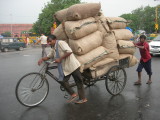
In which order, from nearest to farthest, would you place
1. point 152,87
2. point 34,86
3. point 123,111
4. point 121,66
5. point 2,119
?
point 2,119, point 123,111, point 34,86, point 121,66, point 152,87

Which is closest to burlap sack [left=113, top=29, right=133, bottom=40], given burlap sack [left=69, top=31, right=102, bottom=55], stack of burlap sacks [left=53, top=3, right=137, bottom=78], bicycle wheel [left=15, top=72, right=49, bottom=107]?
stack of burlap sacks [left=53, top=3, right=137, bottom=78]

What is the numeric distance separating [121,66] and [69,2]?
1689 inches

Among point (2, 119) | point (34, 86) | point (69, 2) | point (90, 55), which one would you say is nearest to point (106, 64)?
point (90, 55)

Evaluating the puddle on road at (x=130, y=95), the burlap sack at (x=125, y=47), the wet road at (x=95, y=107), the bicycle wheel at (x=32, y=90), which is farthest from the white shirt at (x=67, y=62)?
the puddle on road at (x=130, y=95)

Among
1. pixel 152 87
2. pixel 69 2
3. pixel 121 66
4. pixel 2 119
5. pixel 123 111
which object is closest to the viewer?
pixel 2 119

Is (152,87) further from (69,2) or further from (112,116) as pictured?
(69,2)

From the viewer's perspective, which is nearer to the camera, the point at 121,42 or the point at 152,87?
the point at 121,42

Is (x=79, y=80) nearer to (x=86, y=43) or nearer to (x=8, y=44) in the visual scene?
(x=86, y=43)

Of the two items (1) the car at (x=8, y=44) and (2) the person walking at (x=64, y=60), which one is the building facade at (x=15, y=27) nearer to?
(1) the car at (x=8, y=44)

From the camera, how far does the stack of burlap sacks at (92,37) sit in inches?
161

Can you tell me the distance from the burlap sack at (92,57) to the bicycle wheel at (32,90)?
0.87m

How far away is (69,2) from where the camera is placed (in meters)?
45.5

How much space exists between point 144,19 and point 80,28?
74.7 meters

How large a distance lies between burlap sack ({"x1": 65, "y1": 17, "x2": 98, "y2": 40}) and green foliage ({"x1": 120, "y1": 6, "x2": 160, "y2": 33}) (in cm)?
6708
